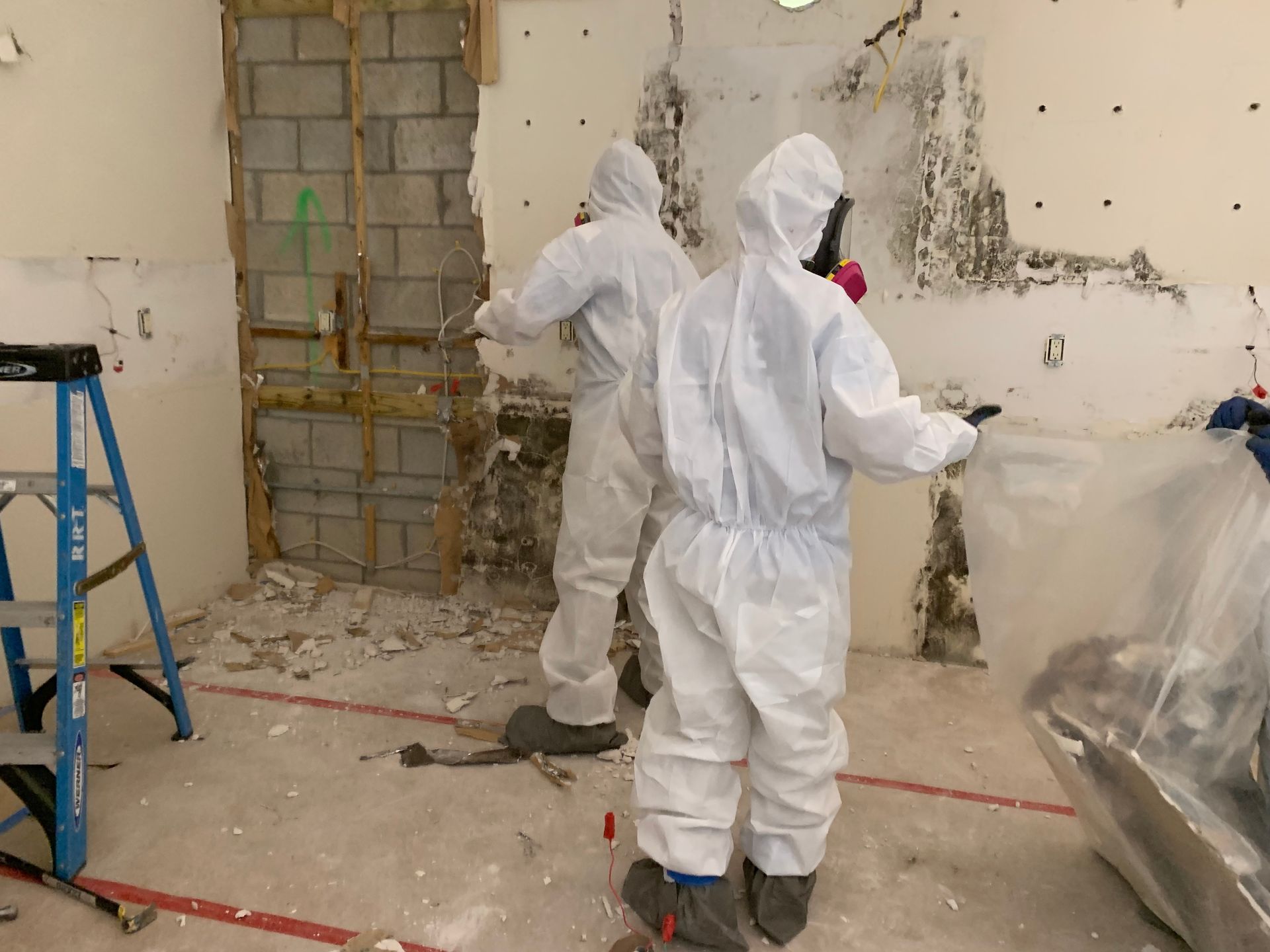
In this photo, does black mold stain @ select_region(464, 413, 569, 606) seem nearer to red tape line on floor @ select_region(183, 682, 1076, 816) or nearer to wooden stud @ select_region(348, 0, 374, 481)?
wooden stud @ select_region(348, 0, 374, 481)

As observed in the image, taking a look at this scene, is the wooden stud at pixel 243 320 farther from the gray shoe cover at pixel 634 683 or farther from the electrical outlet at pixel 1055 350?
the electrical outlet at pixel 1055 350

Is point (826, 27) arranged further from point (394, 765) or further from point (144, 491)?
point (144, 491)

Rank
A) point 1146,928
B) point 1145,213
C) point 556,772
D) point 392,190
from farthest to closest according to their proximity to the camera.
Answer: point 392,190
point 1145,213
point 556,772
point 1146,928

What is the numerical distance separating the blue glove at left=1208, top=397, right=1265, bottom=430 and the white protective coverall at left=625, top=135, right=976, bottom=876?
471mm

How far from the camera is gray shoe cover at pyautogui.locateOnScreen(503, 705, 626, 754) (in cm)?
232

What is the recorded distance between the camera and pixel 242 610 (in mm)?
3182

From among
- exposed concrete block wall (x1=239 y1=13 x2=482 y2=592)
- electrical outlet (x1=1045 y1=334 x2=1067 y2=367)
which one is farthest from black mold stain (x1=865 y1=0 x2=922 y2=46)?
exposed concrete block wall (x1=239 y1=13 x2=482 y2=592)

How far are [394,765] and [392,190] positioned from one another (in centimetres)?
204

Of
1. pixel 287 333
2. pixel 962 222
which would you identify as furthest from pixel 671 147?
pixel 287 333

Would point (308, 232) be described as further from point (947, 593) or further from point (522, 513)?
point (947, 593)

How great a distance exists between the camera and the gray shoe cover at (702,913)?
1647mm

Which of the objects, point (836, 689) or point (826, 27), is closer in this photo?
point (836, 689)

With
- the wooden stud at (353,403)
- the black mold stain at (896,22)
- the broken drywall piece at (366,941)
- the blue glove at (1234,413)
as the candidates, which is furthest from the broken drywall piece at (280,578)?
the blue glove at (1234,413)

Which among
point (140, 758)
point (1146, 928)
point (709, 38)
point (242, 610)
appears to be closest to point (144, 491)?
point (242, 610)
